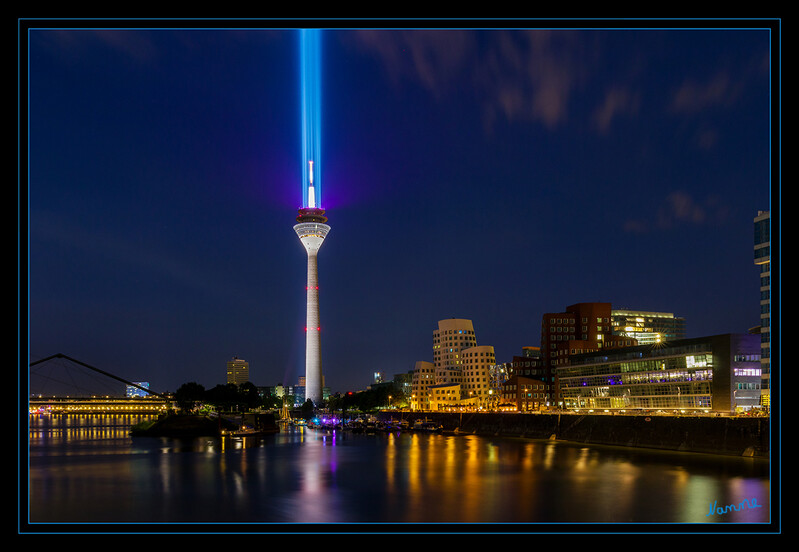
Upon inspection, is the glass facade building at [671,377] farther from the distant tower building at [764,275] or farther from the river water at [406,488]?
the river water at [406,488]

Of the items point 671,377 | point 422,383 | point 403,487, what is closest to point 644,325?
point 422,383

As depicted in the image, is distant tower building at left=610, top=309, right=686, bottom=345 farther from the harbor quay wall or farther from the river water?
the river water

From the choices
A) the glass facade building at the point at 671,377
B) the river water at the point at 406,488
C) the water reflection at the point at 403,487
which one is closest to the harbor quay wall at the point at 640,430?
the river water at the point at 406,488

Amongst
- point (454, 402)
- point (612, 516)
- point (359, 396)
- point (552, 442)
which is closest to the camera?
point (612, 516)
